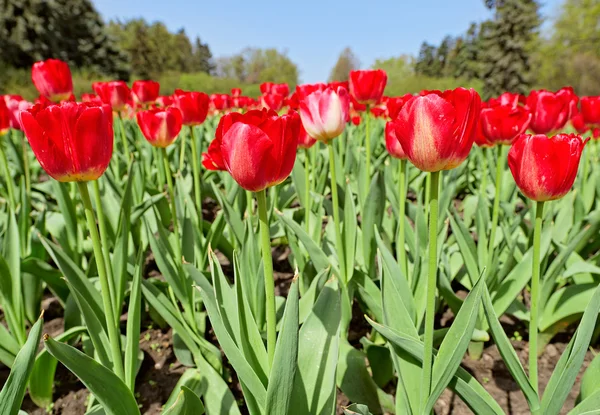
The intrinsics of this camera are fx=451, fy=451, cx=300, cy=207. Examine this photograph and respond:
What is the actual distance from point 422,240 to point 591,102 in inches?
50.4

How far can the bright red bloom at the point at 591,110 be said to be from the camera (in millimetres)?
2225

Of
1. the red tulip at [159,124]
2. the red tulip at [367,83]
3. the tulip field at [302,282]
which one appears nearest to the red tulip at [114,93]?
the tulip field at [302,282]

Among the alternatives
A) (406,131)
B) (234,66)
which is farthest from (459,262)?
(234,66)

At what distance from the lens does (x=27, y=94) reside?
1467 centimetres

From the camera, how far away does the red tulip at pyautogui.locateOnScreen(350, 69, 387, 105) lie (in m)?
1.88

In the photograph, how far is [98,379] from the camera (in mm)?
948

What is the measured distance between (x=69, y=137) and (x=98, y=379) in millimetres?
504

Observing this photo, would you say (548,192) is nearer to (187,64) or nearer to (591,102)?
(591,102)

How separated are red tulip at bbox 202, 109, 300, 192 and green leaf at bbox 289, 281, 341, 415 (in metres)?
0.33

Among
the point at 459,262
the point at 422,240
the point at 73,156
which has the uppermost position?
the point at 73,156

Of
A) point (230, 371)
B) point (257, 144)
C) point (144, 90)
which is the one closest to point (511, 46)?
point (144, 90)

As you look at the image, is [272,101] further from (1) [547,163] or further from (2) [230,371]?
(1) [547,163]

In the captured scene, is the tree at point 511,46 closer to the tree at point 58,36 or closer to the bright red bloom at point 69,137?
the tree at point 58,36

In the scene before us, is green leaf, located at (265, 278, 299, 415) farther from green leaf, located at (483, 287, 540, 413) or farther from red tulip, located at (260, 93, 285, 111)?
red tulip, located at (260, 93, 285, 111)
